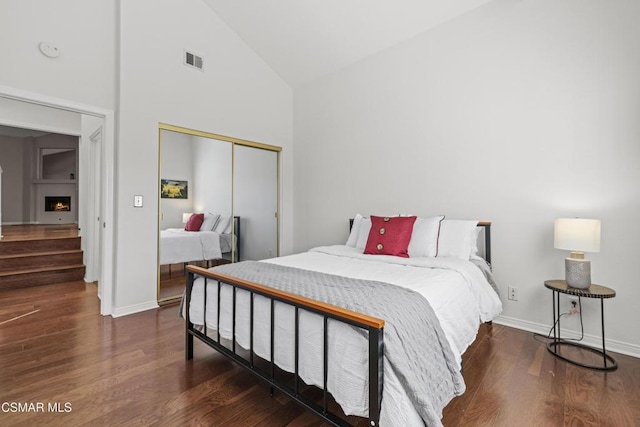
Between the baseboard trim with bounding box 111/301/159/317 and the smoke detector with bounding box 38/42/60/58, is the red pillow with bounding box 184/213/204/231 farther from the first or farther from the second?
the smoke detector with bounding box 38/42/60/58

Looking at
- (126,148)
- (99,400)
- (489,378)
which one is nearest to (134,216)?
(126,148)

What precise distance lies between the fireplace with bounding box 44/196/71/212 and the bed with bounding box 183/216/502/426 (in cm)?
884

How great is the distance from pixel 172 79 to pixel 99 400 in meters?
3.11

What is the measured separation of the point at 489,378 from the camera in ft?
6.24

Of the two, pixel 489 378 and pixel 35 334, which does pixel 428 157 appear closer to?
pixel 489 378

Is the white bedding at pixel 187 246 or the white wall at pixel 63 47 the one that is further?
the white bedding at pixel 187 246

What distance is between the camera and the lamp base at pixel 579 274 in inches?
84.7

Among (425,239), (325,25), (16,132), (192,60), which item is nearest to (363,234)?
(425,239)

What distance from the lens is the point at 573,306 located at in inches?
97.3

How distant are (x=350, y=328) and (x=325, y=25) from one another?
11.4 ft

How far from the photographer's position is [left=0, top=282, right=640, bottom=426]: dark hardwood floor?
152 cm

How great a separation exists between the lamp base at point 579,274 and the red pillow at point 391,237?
1.18m

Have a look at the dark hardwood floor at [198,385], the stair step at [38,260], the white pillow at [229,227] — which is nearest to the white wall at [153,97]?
the dark hardwood floor at [198,385]

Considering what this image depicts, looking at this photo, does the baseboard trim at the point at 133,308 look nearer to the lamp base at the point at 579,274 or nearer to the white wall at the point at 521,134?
the white wall at the point at 521,134
